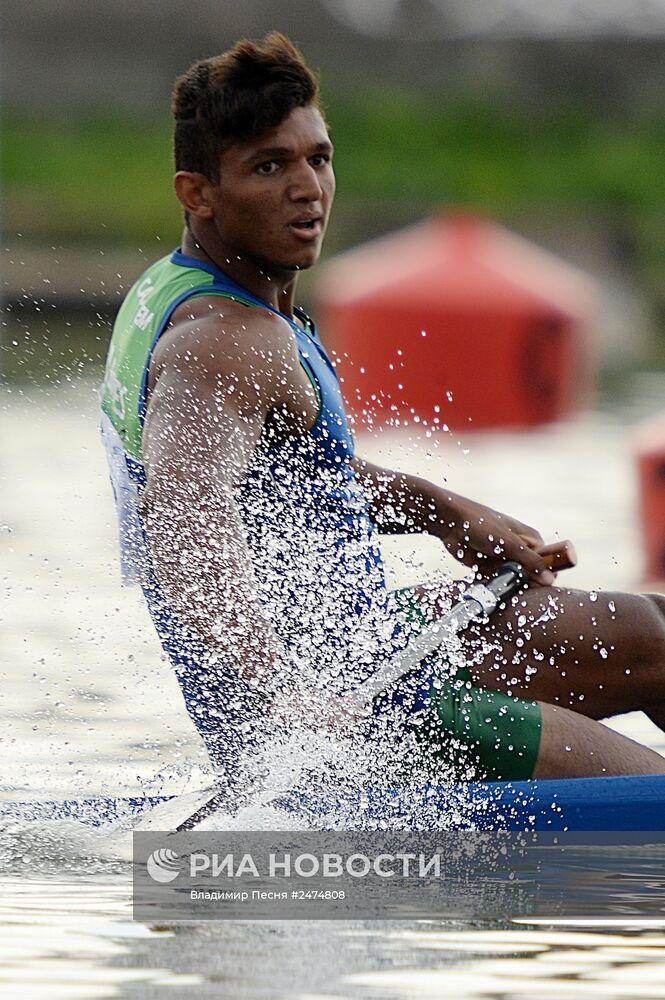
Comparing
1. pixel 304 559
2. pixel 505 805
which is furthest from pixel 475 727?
pixel 304 559

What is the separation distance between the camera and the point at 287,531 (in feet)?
12.6

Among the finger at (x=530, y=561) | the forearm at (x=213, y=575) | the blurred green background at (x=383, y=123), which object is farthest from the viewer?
the blurred green background at (x=383, y=123)

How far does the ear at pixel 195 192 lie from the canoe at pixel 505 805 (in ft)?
3.71

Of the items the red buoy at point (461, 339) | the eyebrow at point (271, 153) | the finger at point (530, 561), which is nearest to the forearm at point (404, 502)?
the finger at point (530, 561)

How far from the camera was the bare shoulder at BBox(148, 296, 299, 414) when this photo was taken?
365 centimetres

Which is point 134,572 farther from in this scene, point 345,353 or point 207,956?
point 345,353

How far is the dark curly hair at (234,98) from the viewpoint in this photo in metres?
3.83

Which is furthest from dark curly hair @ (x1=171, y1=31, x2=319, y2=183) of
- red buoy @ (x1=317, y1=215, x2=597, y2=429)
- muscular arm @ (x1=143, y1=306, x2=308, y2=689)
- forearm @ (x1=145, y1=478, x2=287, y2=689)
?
red buoy @ (x1=317, y1=215, x2=597, y2=429)

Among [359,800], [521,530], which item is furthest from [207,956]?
[521,530]

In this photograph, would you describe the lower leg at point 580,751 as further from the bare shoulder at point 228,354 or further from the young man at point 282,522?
the bare shoulder at point 228,354

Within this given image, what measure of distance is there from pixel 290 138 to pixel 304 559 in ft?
2.63

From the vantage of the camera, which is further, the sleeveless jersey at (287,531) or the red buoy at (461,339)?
the red buoy at (461,339)

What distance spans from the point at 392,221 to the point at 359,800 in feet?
46.4

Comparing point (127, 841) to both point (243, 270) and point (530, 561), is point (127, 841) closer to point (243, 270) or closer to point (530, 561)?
point (530, 561)
